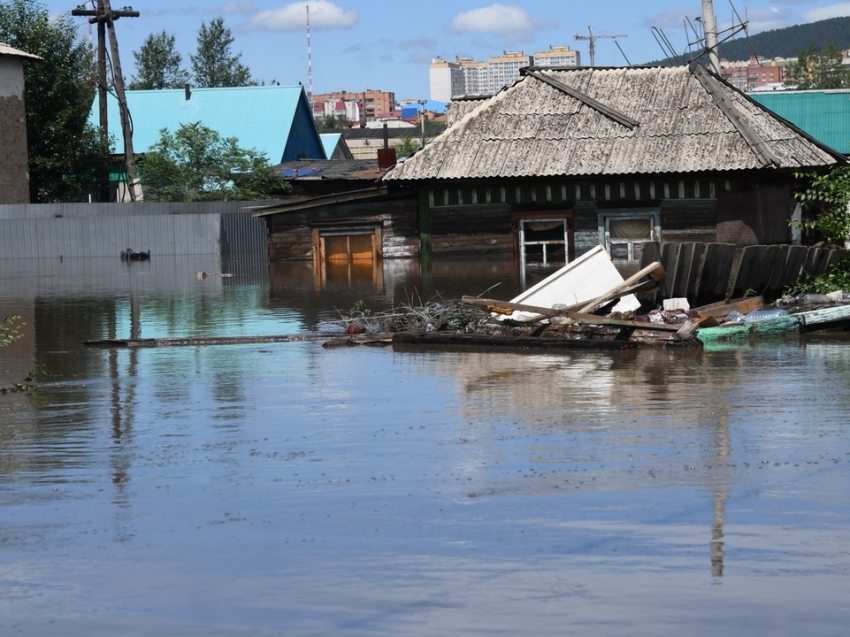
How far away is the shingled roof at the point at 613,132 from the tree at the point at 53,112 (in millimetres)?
21681

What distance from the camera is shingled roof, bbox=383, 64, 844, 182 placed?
31.0 metres

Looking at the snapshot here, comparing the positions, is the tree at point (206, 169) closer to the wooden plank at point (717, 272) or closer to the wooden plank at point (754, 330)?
the wooden plank at point (717, 272)

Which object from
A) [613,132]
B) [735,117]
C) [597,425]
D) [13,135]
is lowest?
[597,425]

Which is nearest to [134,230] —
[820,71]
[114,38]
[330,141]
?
[114,38]

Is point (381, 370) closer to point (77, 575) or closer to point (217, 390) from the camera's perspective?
point (217, 390)

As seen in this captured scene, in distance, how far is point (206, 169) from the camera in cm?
4559

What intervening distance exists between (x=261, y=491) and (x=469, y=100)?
31061 mm

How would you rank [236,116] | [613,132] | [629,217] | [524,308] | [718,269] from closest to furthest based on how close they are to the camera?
[524,308]
[718,269]
[613,132]
[629,217]
[236,116]

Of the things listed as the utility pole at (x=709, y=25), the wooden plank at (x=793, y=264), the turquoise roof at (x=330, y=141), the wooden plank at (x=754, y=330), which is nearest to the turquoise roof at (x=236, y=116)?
the turquoise roof at (x=330, y=141)

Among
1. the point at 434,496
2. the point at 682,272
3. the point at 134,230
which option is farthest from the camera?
the point at 134,230

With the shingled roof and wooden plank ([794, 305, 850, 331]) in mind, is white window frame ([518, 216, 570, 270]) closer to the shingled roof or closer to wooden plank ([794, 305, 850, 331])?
A: the shingled roof

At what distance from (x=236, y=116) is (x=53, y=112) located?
855cm

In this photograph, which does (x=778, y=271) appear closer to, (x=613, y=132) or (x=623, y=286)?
(x=623, y=286)

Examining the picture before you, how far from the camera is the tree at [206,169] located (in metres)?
44.9
